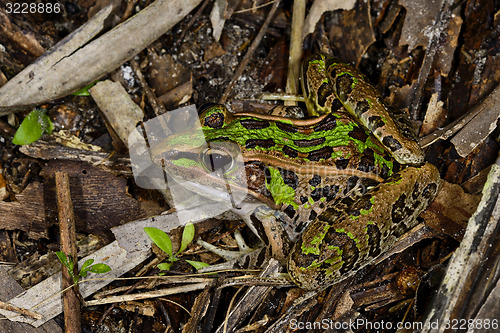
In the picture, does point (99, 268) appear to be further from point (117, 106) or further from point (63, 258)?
point (117, 106)

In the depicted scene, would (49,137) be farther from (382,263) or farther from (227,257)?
(382,263)

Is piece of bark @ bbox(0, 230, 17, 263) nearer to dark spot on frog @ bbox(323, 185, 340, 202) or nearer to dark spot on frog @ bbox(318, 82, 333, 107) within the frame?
dark spot on frog @ bbox(323, 185, 340, 202)

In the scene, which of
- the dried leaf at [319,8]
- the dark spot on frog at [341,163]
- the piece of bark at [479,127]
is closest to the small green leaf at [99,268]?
the dark spot on frog at [341,163]

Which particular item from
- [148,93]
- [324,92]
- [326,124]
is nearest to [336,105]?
[324,92]

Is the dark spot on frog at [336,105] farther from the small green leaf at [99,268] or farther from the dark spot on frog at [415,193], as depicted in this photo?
the small green leaf at [99,268]

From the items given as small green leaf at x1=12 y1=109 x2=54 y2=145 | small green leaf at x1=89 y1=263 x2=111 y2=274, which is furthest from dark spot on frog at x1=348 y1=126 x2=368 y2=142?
small green leaf at x1=12 y1=109 x2=54 y2=145

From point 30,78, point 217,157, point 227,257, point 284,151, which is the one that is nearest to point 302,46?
point 284,151
